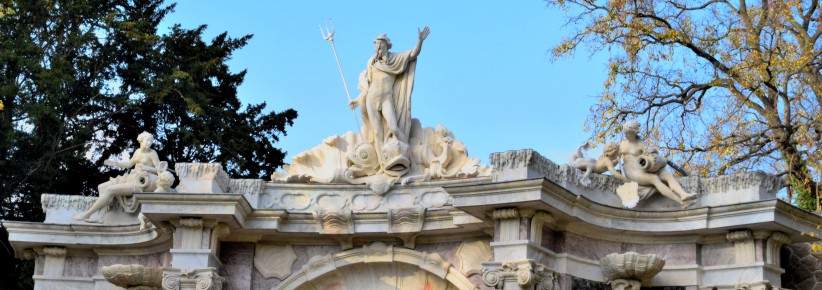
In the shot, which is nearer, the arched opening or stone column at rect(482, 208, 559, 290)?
stone column at rect(482, 208, 559, 290)

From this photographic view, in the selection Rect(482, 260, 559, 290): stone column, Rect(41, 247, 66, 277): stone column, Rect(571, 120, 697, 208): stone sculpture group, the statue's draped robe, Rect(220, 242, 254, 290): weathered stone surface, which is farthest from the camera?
Rect(41, 247, 66, 277): stone column

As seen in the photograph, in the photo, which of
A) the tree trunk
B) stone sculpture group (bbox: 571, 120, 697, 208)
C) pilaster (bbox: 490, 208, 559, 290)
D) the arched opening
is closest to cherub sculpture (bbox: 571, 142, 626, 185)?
stone sculpture group (bbox: 571, 120, 697, 208)

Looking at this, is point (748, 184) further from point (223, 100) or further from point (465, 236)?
point (223, 100)

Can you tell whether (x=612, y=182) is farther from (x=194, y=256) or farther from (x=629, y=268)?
(x=194, y=256)

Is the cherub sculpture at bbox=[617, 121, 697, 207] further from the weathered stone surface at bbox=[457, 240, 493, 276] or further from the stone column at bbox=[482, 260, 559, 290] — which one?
the weathered stone surface at bbox=[457, 240, 493, 276]

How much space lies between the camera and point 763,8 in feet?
85.1

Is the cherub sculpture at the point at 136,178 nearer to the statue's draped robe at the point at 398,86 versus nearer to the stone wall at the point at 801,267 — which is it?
the statue's draped robe at the point at 398,86

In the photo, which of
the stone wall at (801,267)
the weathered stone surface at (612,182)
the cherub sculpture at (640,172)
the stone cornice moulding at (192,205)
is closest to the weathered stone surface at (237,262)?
the stone cornice moulding at (192,205)

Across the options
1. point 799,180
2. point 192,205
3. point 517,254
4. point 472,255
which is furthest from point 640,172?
point 192,205

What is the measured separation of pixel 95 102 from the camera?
32.5 m

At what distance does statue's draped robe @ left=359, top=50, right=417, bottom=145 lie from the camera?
Result: 21.8 meters

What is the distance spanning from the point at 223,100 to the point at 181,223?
1366 centimetres

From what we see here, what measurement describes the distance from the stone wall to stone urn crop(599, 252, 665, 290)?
2.59 meters

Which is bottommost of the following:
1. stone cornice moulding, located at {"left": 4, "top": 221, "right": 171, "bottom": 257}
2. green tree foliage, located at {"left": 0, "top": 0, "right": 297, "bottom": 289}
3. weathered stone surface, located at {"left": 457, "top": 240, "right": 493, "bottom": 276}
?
weathered stone surface, located at {"left": 457, "top": 240, "right": 493, "bottom": 276}
